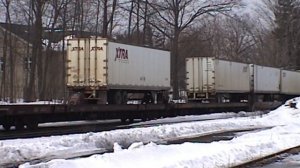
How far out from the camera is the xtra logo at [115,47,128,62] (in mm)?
29297

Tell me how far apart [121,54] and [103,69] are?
5.10ft

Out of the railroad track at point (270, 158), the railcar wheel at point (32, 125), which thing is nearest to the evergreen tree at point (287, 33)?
the railcar wheel at point (32, 125)

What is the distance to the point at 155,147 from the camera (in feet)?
45.2

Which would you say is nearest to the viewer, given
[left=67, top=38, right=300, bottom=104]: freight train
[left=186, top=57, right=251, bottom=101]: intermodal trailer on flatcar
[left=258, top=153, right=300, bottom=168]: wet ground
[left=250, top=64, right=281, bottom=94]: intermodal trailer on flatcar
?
[left=258, top=153, right=300, bottom=168]: wet ground

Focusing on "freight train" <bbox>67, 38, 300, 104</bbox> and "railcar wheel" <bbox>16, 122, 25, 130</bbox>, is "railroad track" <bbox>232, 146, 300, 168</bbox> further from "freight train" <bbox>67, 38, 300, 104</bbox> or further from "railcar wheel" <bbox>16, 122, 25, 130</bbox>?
"freight train" <bbox>67, 38, 300, 104</bbox>

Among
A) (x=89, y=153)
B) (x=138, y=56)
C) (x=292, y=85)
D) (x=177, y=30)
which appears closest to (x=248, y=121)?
(x=138, y=56)

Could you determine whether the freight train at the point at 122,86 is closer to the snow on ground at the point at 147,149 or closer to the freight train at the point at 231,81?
the freight train at the point at 231,81

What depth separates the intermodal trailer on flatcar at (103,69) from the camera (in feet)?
94.2

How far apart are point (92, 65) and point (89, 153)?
47.7 feet

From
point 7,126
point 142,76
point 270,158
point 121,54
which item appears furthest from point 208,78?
point 270,158

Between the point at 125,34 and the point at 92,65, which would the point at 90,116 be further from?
the point at 125,34

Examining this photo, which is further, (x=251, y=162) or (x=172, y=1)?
(x=172, y=1)

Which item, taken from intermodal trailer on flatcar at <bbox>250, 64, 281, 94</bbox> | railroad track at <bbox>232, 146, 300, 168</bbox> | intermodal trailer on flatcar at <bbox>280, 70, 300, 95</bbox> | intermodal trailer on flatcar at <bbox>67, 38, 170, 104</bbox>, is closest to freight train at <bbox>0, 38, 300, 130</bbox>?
intermodal trailer on flatcar at <bbox>67, 38, 170, 104</bbox>

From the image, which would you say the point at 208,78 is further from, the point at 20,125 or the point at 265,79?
the point at 20,125
